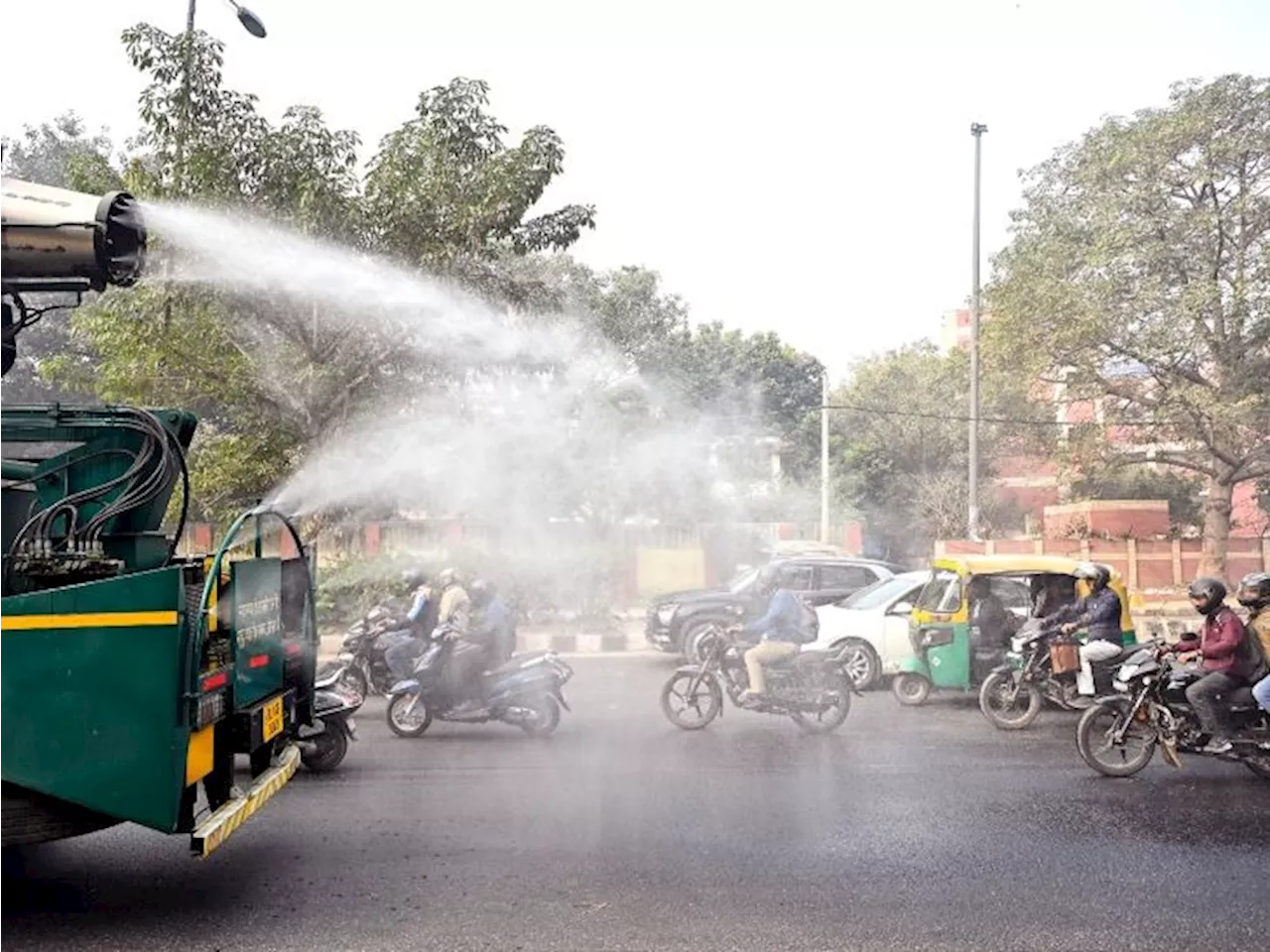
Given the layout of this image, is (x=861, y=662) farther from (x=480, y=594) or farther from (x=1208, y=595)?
(x=1208, y=595)

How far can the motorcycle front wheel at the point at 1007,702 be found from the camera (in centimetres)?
1098

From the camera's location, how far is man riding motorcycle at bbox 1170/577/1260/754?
8.52 metres

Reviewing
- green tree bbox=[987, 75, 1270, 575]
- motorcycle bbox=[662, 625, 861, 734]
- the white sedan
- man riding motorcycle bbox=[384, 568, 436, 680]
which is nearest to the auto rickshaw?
the white sedan

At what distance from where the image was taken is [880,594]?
14.2 metres

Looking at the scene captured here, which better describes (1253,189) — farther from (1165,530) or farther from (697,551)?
(697,551)

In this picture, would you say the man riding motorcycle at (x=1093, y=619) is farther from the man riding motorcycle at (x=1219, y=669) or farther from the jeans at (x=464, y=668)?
the jeans at (x=464, y=668)

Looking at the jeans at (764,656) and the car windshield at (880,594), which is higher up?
the car windshield at (880,594)

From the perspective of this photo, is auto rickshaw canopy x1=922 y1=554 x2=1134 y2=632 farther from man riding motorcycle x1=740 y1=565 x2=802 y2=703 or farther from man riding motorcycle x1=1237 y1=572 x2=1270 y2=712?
man riding motorcycle x1=1237 y1=572 x2=1270 y2=712

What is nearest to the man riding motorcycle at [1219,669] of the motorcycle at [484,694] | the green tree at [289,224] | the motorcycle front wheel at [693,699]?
the motorcycle front wheel at [693,699]

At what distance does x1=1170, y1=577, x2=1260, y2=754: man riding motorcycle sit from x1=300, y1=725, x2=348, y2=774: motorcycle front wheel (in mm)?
6036

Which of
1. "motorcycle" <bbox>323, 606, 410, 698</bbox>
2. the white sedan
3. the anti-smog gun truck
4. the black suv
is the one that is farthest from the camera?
the black suv

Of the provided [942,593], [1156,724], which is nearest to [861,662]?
[942,593]

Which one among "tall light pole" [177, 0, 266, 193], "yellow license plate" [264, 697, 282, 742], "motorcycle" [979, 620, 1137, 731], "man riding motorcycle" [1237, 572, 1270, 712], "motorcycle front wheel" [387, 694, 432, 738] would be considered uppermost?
"tall light pole" [177, 0, 266, 193]

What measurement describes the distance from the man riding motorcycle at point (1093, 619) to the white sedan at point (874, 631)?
2442mm
